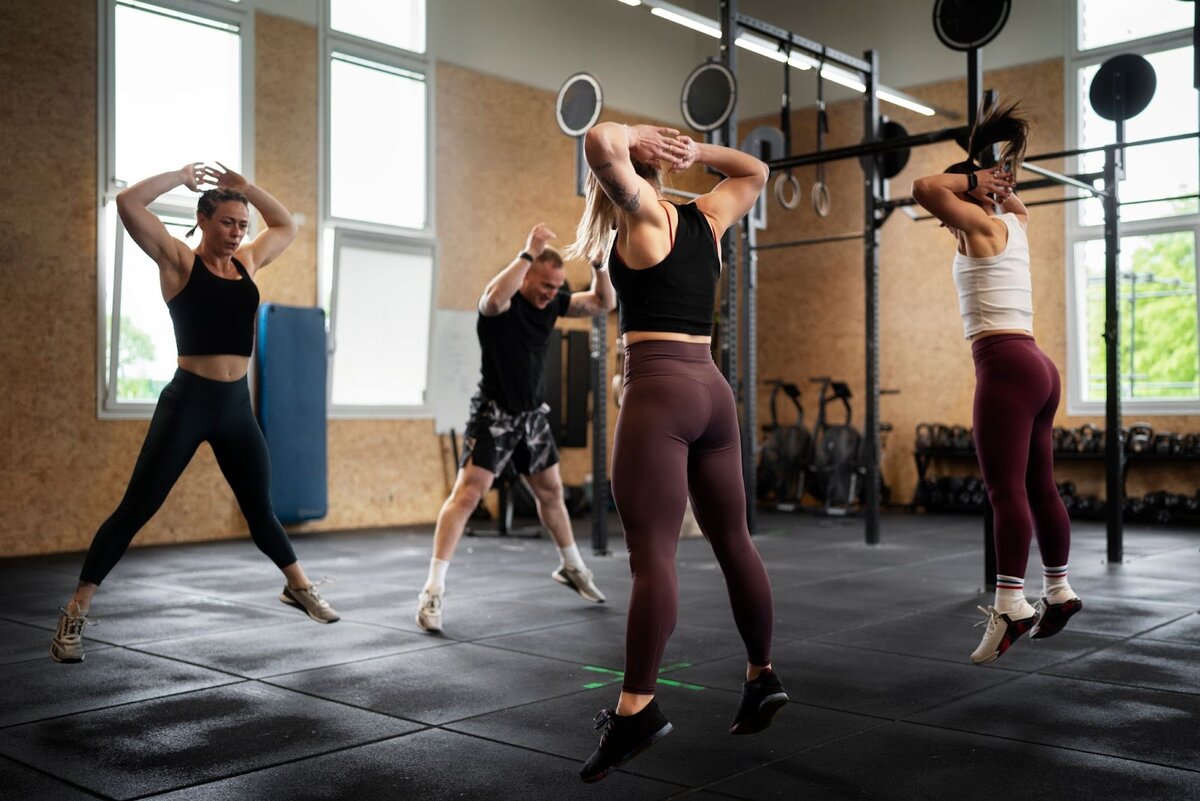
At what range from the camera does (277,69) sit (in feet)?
26.7

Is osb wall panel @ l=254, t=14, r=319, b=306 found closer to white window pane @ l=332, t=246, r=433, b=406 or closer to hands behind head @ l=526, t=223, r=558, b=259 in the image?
white window pane @ l=332, t=246, r=433, b=406

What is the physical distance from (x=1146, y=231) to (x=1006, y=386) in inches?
273

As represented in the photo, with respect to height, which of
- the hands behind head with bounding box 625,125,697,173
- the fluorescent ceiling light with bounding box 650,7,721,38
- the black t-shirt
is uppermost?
the fluorescent ceiling light with bounding box 650,7,721,38

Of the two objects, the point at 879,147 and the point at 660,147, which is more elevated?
the point at 879,147

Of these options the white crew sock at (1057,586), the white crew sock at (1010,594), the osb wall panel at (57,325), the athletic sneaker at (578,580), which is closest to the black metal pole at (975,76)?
the white crew sock at (1057,586)

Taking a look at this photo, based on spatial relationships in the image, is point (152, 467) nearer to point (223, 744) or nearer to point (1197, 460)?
point (223, 744)

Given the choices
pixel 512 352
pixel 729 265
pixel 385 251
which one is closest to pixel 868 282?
pixel 729 265

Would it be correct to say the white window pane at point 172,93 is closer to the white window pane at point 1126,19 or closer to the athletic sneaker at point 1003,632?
the athletic sneaker at point 1003,632

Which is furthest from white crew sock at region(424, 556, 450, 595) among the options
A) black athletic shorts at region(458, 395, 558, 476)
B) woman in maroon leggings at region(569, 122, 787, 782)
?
woman in maroon leggings at region(569, 122, 787, 782)

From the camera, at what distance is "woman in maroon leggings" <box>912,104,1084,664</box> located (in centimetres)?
320

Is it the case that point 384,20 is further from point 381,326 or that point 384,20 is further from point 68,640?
point 68,640

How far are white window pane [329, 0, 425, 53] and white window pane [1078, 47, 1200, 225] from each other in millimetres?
5661

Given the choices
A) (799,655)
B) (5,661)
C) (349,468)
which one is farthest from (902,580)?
(349,468)

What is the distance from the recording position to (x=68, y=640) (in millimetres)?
3492
